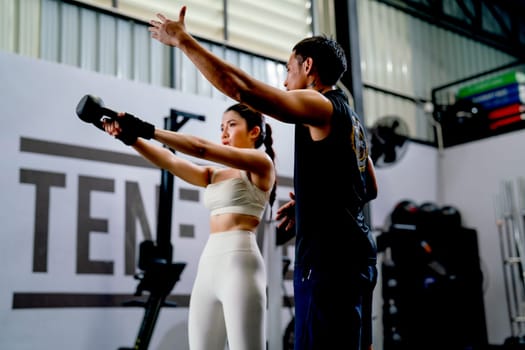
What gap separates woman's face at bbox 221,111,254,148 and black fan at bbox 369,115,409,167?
130 inches

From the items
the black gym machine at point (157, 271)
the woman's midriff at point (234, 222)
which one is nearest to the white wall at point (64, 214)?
the black gym machine at point (157, 271)

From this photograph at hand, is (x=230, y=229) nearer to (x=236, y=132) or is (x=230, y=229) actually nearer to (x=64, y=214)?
(x=236, y=132)

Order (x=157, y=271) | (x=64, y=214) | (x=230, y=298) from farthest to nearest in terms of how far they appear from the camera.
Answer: (x=64, y=214)
(x=157, y=271)
(x=230, y=298)

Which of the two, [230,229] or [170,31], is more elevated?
[170,31]

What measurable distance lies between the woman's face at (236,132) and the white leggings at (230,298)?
39 cm

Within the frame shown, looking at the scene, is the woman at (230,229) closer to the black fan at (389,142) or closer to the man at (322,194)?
the man at (322,194)

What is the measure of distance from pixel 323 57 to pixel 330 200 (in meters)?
0.43

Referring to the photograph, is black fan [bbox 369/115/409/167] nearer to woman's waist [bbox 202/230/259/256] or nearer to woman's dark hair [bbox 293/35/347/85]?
woman's waist [bbox 202/230/259/256]

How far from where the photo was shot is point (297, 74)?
5.71ft

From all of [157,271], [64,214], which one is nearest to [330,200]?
[157,271]

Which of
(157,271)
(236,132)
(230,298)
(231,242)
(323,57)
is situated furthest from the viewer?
(157,271)

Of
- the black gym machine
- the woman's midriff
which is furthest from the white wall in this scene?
the woman's midriff

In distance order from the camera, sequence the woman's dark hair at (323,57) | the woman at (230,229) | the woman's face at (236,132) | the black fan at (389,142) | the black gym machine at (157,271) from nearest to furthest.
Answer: the woman's dark hair at (323,57), the woman at (230,229), the woman's face at (236,132), the black gym machine at (157,271), the black fan at (389,142)

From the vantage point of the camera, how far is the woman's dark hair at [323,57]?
1717 mm
